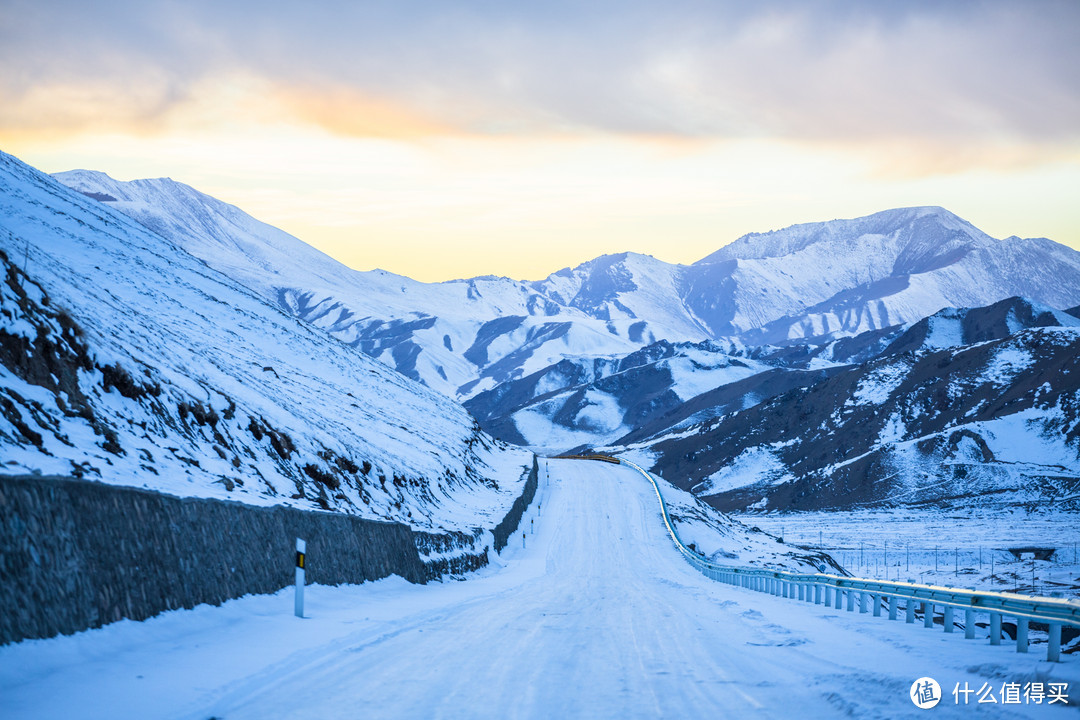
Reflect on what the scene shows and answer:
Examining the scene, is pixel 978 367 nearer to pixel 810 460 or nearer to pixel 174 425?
pixel 810 460

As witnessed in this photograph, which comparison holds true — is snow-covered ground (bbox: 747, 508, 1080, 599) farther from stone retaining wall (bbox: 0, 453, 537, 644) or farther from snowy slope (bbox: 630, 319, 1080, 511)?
stone retaining wall (bbox: 0, 453, 537, 644)

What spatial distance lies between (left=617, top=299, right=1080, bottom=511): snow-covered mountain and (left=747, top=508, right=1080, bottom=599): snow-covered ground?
27.4ft

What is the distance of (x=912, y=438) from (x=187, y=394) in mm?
118249

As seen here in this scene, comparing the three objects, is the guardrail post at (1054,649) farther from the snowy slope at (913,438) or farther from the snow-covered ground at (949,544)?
the snowy slope at (913,438)

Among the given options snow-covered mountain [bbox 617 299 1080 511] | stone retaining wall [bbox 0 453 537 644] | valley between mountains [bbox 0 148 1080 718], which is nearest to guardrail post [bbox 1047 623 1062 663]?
valley between mountains [bbox 0 148 1080 718]

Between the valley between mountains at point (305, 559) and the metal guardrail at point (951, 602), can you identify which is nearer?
the valley between mountains at point (305, 559)

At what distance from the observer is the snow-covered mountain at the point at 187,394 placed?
17.4 metres

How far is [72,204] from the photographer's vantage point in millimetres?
69812

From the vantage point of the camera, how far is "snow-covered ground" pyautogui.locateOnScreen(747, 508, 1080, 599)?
60219 millimetres

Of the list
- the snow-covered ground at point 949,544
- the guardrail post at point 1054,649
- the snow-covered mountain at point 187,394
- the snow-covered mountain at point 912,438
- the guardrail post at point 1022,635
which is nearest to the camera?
the guardrail post at point 1054,649

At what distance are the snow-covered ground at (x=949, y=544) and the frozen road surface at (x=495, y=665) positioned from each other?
41732 millimetres

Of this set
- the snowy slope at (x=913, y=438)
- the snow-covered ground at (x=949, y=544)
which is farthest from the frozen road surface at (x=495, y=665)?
the snowy slope at (x=913, y=438)

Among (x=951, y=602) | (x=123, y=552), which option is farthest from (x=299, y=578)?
(x=951, y=602)

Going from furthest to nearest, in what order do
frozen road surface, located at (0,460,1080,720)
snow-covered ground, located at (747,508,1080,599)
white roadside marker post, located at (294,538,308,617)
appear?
snow-covered ground, located at (747,508,1080,599)
white roadside marker post, located at (294,538,308,617)
frozen road surface, located at (0,460,1080,720)
